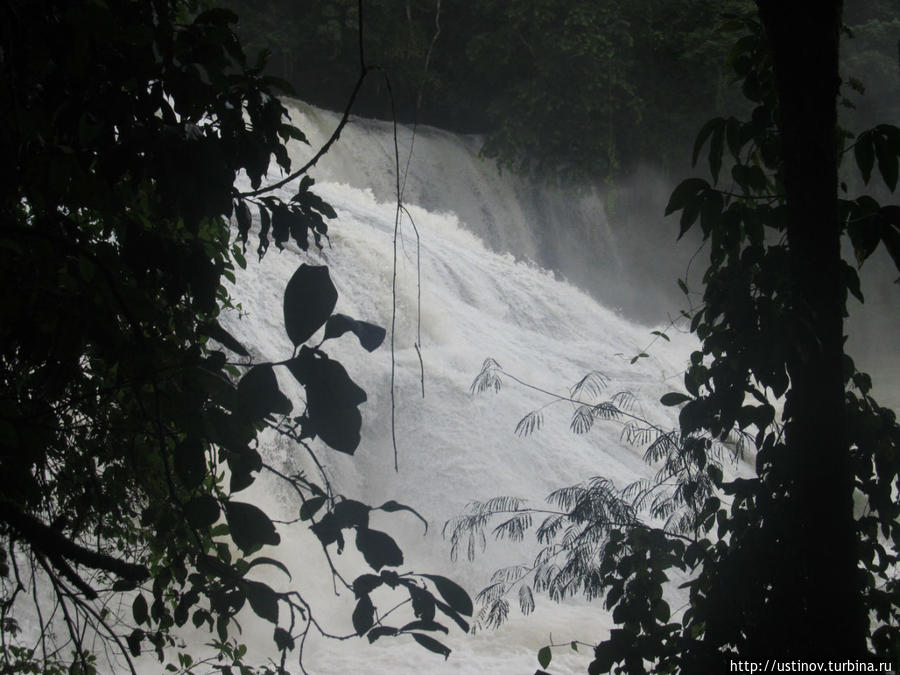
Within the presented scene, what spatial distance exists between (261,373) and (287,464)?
445 centimetres

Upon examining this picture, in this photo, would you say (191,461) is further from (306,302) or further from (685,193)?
(685,193)

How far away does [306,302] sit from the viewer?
0.63 m

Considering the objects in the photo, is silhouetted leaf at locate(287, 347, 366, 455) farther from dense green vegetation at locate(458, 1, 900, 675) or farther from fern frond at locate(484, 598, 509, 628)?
fern frond at locate(484, 598, 509, 628)

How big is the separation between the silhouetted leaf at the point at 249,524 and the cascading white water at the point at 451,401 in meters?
2.98

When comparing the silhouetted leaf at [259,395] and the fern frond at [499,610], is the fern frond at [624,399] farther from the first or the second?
the silhouetted leaf at [259,395]

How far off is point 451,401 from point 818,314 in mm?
4711

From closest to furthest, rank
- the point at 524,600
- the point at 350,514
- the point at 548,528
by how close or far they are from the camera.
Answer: the point at 350,514 < the point at 548,528 < the point at 524,600

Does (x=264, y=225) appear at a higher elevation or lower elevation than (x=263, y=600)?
higher

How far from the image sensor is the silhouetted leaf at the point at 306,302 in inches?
24.6

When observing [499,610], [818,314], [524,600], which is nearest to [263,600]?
[818,314]

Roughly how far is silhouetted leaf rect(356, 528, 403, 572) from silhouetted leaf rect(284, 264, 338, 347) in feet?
0.57

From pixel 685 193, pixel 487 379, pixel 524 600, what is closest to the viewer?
pixel 685 193

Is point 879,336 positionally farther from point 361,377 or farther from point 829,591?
point 829,591

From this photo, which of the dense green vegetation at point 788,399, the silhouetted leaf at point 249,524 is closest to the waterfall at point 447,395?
the dense green vegetation at point 788,399
